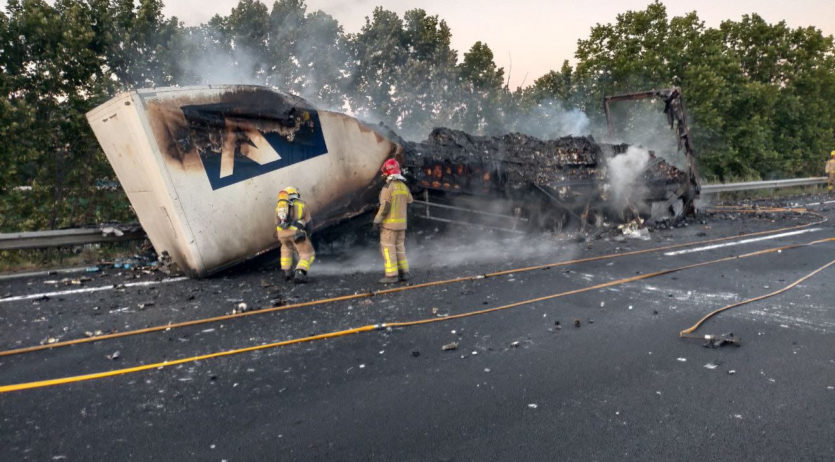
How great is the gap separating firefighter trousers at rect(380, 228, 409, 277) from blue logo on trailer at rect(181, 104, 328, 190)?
1.70 meters

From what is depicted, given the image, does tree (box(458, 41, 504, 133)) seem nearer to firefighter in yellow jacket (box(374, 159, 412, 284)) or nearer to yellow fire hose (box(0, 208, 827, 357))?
yellow fire hose (box(0, 208, 827, 357))

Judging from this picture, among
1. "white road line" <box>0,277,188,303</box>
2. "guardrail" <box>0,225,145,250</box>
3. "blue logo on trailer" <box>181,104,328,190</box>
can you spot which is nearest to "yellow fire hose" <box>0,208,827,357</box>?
"white road line" <box>0,277,188,303</box>

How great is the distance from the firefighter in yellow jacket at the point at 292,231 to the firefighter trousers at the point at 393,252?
96cm

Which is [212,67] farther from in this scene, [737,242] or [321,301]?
[737,242]

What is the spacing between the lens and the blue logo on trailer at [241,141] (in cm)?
563

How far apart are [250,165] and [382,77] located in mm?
22276

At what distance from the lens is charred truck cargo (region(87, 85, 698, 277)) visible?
5441 millimetres

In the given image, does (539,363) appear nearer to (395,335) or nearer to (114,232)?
(395,335)

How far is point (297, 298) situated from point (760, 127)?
23.0 m

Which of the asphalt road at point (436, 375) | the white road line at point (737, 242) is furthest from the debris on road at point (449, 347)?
the white road line at point (737, 242)

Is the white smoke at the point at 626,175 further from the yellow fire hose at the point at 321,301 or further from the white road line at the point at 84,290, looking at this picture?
the white road line at the point at 84,290

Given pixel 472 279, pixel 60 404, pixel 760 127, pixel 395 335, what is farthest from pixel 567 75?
pixel 60 404

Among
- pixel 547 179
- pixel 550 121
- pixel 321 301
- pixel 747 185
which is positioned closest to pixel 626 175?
pixel 547 179

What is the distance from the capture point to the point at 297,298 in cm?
507
